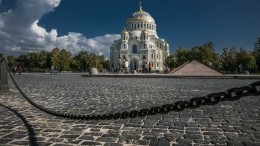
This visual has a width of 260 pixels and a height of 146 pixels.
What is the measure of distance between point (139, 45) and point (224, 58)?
39777mm

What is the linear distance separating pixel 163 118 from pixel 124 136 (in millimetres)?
1612

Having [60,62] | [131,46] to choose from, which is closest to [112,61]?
[131,46]

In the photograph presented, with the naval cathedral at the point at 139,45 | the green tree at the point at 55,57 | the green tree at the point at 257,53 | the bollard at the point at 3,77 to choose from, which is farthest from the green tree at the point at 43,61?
the bollard at the point at 3,77

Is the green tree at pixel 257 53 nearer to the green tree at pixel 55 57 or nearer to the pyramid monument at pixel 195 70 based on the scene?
the pyramid monument at pixel 195 70

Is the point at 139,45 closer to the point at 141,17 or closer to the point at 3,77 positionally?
the point at 141,17

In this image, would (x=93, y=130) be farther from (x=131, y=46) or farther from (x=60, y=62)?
(x=131, y=46)

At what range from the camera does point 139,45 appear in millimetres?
98062

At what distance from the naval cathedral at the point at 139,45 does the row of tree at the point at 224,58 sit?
12906 mm

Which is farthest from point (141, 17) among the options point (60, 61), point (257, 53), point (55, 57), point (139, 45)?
point (257, 53)

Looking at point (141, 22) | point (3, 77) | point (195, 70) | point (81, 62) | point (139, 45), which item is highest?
point (141, 22)

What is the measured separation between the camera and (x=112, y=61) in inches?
4092

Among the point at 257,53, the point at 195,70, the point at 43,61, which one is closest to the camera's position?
the point at 195,70

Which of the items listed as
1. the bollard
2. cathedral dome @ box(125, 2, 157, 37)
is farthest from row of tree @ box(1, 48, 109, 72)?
the bollard

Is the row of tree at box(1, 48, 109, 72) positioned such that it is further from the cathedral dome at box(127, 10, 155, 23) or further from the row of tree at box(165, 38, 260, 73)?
the row of tree at box(165, 38, 260, 73)
